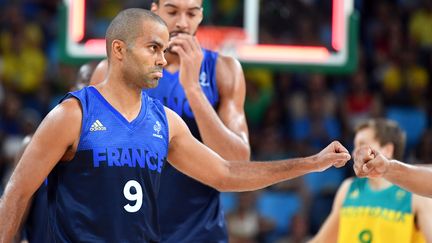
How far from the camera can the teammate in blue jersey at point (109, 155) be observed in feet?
11.8

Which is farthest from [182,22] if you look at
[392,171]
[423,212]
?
[423,212]

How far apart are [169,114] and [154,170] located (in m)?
0.34

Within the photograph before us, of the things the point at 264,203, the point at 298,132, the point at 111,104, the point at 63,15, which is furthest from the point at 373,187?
the point at 298,132

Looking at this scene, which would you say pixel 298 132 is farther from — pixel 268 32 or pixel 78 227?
pixel 78 227

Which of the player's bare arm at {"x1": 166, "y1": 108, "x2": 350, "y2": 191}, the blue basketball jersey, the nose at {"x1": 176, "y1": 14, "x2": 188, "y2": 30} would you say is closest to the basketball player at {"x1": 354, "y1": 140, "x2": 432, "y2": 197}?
the player's bare arm at {"x1": 166, "y1": 108, "x2": 350, "y2": 191}

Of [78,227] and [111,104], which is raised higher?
[111,104]

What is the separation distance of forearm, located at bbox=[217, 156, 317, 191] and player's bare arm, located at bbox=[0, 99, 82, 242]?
898 millimetres

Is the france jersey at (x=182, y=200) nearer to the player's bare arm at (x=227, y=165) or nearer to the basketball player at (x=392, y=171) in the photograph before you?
the player's bare arm at (x=227, y=165)

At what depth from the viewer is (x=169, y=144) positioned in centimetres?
408

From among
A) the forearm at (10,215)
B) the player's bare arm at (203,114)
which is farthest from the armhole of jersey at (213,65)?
the forearm at (10,215)

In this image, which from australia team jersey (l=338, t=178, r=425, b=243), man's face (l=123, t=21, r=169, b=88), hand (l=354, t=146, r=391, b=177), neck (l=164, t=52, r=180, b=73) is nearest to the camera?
man's face (l=123, t=21, r=169, b=88)

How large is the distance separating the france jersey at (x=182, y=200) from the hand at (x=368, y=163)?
1.12 metres

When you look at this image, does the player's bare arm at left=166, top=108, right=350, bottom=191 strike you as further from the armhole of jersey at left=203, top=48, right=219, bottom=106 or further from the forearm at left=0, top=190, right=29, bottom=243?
the armhole of jersey at left=203, top=48, right=219, bottom=106

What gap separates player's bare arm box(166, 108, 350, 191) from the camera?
4.02m
